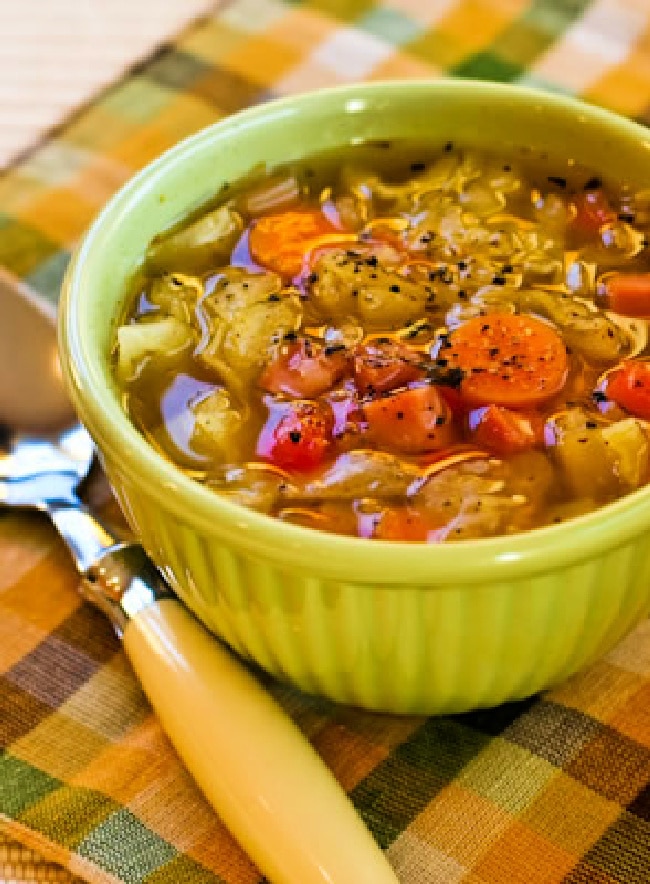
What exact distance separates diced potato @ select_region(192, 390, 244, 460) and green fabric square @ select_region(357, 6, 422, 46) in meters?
1.15

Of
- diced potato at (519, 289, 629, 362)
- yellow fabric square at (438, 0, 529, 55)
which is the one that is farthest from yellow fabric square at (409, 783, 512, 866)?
yellow fabric square at (438, 0, 529, 55)

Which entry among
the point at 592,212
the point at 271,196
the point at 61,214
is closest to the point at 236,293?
the point at 271,196

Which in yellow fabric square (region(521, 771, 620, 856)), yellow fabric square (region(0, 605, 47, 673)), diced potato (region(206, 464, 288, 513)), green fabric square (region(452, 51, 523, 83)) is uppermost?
diced potato (region(206, 464, 288, 513))

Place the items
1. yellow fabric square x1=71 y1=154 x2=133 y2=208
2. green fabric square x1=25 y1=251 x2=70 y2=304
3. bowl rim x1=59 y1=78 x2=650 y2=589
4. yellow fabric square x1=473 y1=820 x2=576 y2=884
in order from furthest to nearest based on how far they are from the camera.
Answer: yellow fabric square x1=71 y1=154 x2=133 y2=208 → green fabric square x1=25 y1=251 x2=70 y2=304 → yellow fabric square x1=473 y1=820 x2=576 y2=884 → bowl rim x1=59 y1=78 x2=650 y2=589

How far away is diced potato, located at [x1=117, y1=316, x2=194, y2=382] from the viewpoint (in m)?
1.29

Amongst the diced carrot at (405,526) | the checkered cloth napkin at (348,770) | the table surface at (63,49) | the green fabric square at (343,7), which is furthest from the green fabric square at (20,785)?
the green fabric square at (343,7)

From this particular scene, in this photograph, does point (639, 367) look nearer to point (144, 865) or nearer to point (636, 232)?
point (636, 232)

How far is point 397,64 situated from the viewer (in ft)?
6.98

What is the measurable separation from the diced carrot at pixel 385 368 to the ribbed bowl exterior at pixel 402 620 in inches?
10.3

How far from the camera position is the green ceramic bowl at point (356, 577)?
101 cm

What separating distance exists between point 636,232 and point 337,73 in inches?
34.2

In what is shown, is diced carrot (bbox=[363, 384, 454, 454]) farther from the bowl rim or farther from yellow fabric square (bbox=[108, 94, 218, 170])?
yellow fabric square (bbox=[108, 94, 218, 170])

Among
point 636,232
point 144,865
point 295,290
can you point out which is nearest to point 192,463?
point 295,290

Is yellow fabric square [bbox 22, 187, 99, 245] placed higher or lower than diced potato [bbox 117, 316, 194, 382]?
lower
